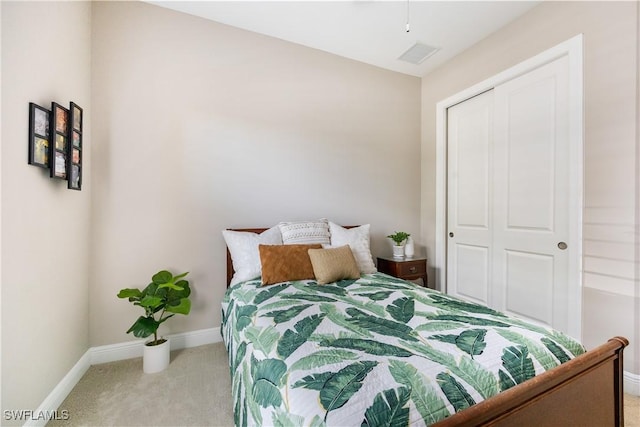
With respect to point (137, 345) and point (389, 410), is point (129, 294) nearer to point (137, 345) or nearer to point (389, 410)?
point (137, 345)

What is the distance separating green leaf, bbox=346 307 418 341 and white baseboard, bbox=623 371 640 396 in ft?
5.82

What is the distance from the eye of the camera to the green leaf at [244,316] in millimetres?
1488

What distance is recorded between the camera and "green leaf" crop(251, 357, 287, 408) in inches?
36.5

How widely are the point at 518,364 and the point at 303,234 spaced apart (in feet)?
5.58

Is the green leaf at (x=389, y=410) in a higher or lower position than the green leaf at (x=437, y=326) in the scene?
lower

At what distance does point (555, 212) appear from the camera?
7.49 ft

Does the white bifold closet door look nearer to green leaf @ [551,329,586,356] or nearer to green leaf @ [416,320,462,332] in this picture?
green leaf @ [551,329,586,356]

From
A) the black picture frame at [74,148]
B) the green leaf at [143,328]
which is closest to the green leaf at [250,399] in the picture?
the green leaf at [143,328]

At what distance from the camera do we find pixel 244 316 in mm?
1568

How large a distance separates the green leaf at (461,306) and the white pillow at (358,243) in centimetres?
76

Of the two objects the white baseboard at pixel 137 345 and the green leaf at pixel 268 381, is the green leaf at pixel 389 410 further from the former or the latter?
the white baseboard at pixel 137 345

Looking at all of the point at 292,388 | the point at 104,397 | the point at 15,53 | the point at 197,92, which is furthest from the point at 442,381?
the point at 197,92

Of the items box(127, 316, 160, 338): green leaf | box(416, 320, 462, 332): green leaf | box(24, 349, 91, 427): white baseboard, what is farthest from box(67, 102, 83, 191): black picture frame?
box(416, 320, 462, 332): green leaf

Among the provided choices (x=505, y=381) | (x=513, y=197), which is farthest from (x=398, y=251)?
(x=505, y=381)
